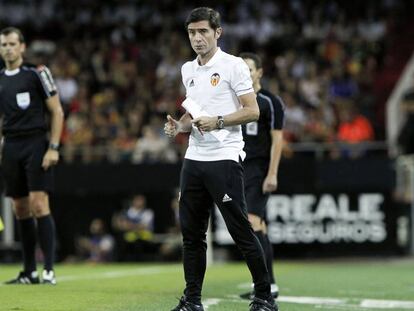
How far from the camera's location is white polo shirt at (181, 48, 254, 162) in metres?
7.68

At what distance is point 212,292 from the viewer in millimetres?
10531

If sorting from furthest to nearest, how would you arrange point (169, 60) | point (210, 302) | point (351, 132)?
point (169, 60), point (351, 132), point (210, 302)

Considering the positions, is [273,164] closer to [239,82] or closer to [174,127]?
[239,82]

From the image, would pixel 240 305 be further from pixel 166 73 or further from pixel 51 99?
pixel 166 73

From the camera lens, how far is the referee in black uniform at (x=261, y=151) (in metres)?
10.1

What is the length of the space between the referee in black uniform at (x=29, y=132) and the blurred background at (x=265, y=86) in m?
9.84

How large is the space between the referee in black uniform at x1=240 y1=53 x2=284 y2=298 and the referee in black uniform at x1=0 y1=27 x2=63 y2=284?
187 centimetres

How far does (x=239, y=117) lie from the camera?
7.59 m

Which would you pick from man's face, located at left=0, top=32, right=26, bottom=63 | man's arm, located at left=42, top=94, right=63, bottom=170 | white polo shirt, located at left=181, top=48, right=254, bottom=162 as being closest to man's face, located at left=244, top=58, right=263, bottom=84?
man's arm, located at left=42, top=94, right=63, bottom=170

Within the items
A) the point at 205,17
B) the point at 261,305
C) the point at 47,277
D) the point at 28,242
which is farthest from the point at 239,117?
the point at 28,242

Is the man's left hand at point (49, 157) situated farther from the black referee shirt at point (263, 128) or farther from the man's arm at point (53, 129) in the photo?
the black referee shirt at point (263, 128)

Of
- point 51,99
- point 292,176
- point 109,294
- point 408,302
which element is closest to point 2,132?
point 51,99

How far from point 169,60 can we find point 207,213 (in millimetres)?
17771

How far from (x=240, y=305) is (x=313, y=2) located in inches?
758
